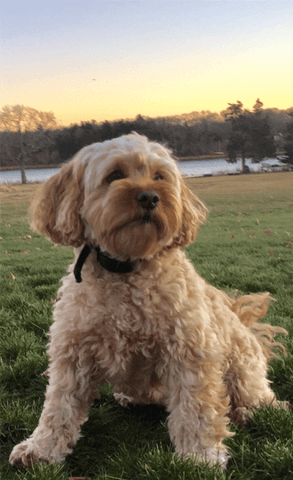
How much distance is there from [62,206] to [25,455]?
1732mm

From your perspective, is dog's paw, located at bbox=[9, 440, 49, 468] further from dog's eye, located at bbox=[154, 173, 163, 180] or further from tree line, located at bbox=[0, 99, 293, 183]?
tree line, located at bbox=[0, 99, 293, 183]

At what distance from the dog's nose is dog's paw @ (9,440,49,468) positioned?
1.85m

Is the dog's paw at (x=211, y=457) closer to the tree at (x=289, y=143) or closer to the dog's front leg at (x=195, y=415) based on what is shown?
the dog's front leg at (x=195, y=415)

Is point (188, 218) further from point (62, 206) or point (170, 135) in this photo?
point (170, 135)

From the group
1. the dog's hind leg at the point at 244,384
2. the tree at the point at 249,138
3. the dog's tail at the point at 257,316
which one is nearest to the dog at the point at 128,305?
the dog's hind leg at the point at 244,384

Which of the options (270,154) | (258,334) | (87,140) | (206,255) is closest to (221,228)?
(206,255)

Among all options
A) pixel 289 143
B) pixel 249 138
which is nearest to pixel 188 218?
pixel 289 143

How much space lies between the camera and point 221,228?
12.2m

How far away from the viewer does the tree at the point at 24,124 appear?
31.9 metres

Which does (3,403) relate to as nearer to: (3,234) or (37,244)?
(37,244)

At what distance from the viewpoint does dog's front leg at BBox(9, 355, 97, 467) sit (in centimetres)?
288

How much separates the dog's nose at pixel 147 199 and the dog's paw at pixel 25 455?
185 cm

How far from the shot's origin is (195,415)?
2.74 m

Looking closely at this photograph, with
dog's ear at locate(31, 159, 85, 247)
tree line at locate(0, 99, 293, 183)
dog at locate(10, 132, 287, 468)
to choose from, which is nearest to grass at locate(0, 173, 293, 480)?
dog at locate(10, 132, 287, 468)
